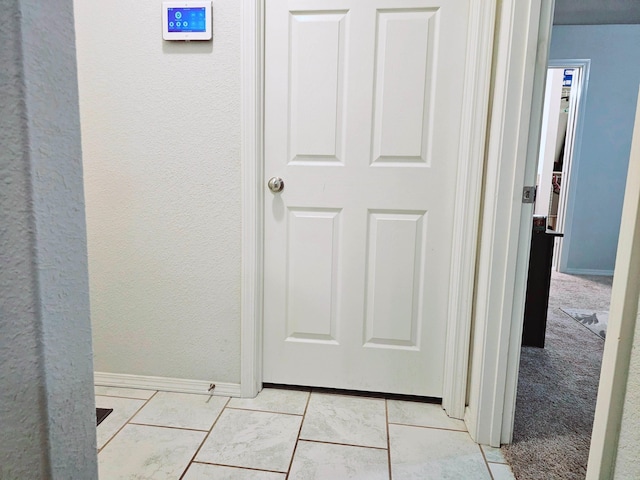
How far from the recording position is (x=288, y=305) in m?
1.75

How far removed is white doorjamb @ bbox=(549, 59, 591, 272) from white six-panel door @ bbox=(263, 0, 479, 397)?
312 cm

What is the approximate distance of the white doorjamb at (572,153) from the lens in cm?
392

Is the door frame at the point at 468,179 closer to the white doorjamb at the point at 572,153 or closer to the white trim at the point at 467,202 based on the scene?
the white trim at the point at 467,202

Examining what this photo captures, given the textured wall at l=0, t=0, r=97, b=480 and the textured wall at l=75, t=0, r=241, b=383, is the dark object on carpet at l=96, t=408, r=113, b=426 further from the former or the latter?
the textured wall at l=0, t=0, r=97, b=480

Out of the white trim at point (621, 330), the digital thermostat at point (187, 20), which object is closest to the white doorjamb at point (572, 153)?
the digital thermostat at point (187, 20)

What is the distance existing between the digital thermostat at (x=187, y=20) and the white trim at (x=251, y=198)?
14cm

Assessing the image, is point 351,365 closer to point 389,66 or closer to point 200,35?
point 389,66

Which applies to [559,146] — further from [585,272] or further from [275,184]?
[275,184]

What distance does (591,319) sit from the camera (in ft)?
9.21

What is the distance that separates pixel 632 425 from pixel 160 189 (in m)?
1.61

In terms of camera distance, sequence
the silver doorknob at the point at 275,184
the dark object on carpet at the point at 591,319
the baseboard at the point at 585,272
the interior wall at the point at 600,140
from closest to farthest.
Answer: the silver doorknob at the point at 275,184 → the dark object on carpet at the point at 591,319 → the interior wall at the point at 600,140 → the baseboard at the point at 585,272

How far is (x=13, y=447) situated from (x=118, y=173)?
4.49ft

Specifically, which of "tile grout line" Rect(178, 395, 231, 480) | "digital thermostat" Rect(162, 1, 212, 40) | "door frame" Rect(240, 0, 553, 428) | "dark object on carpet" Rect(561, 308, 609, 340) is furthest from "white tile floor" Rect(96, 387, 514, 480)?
"dark object on carpet" Rect(561, 308, 609, 340)

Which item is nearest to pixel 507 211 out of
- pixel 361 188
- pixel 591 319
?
pixel 361 188
